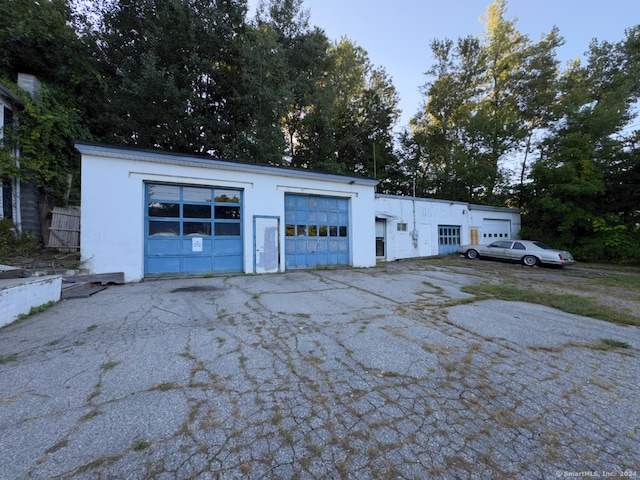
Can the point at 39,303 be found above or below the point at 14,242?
below

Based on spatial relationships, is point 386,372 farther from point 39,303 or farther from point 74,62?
point 74,62

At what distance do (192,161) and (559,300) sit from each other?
1045 centimetres

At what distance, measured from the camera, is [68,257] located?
6.95 m

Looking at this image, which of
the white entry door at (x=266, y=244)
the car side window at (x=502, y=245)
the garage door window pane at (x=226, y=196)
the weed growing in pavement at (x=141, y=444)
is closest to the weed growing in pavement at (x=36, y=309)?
the weed growing in pavement at (x=141, y=444)

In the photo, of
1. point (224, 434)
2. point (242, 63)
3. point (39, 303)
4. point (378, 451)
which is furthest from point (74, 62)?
point (378, 451)

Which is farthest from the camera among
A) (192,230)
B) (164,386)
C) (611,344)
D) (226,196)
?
(226,196)

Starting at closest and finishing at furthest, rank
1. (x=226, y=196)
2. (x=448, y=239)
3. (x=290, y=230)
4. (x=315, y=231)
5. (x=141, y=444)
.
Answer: (x=141, y=444)
(x=226, y=196)
(x=290, y=230)
(x=315, y=231)
(x=448, y=239)

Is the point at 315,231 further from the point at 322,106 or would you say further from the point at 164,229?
the point at 322,106

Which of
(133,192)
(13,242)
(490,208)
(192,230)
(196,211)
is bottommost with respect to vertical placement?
(13,242)

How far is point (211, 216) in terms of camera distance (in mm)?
8430

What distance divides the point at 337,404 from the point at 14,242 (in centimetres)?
1088

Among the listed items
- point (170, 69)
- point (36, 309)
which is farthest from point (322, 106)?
point (36, 309)

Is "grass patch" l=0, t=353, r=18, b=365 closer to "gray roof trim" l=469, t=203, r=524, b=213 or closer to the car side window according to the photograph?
the car side window

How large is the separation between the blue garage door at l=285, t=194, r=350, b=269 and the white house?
12.8 feet
